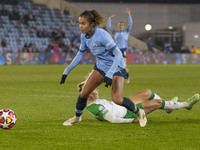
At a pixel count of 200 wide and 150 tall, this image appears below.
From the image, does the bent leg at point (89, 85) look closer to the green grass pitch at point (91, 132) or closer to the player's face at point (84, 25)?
the green grass pitch at point (91, 132)

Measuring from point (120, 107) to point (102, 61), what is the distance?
2.67 ft

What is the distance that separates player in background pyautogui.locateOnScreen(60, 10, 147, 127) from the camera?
7043mm

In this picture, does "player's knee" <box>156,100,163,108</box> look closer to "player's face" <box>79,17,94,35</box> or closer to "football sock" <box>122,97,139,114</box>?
"football sock" <box>122,97,139,114</box>

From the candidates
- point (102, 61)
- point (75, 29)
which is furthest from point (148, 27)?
point (102, 61)

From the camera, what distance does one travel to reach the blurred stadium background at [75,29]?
114 ft

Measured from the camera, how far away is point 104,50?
7.20 meters

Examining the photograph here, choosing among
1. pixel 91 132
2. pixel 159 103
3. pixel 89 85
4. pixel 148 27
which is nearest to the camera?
pixel 91 132

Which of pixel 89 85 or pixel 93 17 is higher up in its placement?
pixel 93 17

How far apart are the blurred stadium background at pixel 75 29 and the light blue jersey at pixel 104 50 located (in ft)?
82.0

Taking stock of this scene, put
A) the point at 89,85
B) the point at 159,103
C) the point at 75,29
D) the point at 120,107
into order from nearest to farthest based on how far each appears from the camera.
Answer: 1. the point at 89,85
2. the point at 120,107
3. the point at 159,103
4. the point at 75,29

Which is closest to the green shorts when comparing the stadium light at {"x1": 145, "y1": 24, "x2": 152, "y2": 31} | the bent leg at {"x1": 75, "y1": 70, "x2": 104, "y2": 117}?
the bent leg at {"x1": 75, "y1": 70, "x2": 104, "y2": 117}

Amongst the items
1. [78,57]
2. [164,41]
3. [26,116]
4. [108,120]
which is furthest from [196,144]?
[164,41]

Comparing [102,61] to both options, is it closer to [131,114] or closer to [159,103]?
[131,114]

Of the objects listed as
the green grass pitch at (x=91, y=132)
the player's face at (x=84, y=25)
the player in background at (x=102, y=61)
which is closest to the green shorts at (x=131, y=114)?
the green grass pitch at (x=91, y=132)
